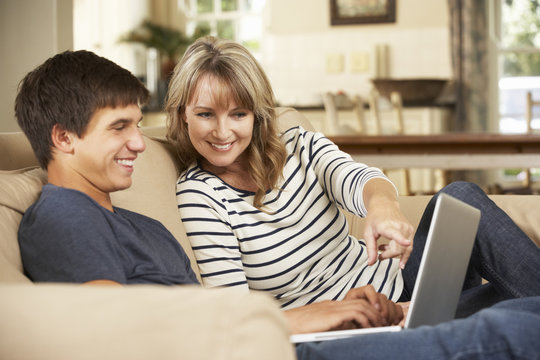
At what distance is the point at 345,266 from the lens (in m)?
1.51

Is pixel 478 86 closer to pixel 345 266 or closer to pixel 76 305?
pixel 345 266

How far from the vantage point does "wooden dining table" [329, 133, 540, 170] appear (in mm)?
2945

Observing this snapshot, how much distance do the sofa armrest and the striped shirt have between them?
73cm

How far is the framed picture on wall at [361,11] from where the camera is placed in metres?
6.34

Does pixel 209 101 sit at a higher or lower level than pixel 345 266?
higher

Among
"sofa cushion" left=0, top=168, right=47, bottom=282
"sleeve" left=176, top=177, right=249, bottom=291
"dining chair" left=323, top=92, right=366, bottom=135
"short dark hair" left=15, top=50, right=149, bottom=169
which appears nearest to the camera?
"sofa cushion" left=0, top=168, right=47, bottom=282

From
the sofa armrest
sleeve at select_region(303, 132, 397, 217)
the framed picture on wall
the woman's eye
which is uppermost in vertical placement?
the framed picture on wall

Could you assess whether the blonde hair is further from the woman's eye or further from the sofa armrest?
the sofa armrest

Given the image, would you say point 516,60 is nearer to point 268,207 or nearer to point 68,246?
point 268,207

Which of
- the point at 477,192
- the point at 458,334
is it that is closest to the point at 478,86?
the point at 477,192

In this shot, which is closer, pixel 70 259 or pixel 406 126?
pixel 70 259

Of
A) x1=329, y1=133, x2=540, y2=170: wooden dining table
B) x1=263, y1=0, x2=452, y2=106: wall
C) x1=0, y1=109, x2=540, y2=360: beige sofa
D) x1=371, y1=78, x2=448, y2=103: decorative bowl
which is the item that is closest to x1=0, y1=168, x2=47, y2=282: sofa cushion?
x1=0, y1=109, x2=540, y2=360: beige sofa

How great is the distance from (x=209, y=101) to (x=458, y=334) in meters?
0.75

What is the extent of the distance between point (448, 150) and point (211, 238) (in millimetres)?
1937
